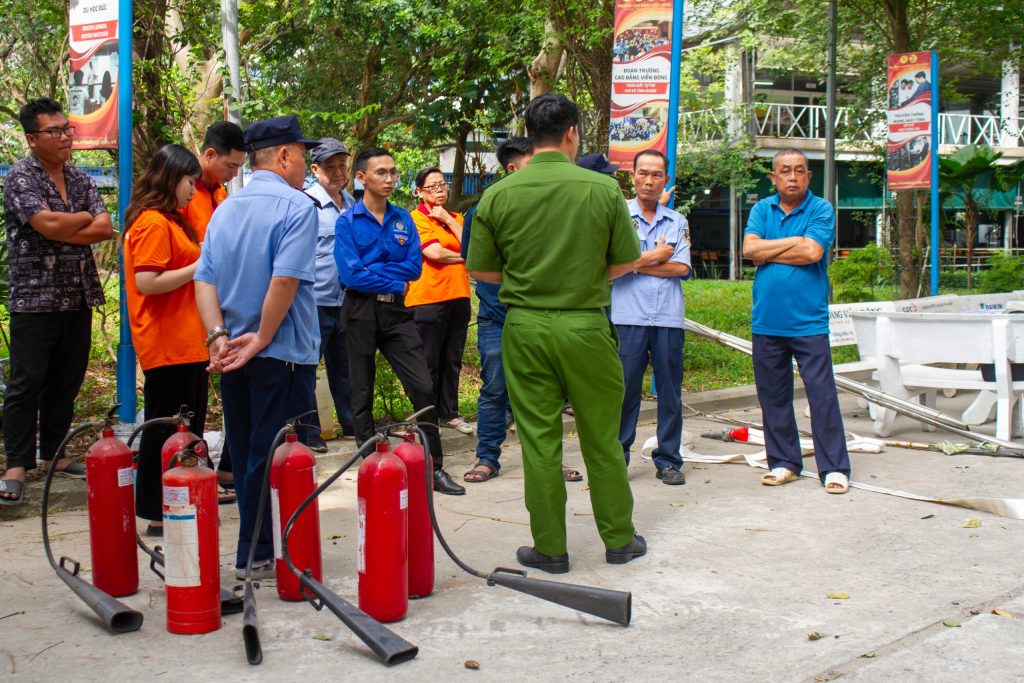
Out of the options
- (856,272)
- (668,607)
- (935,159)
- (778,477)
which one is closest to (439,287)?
(778,477)

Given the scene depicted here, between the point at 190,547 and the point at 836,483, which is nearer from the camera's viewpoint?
the point at 190,547

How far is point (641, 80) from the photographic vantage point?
973cm

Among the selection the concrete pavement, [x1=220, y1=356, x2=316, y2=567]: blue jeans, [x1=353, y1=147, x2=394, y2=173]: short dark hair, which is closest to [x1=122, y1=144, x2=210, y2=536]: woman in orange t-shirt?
the concrete pavement

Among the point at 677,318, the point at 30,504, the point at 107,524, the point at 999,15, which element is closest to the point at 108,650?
the point at 107,524

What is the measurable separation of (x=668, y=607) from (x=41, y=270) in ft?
13.1

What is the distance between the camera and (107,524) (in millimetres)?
4535

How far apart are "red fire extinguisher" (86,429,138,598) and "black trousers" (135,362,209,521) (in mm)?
877

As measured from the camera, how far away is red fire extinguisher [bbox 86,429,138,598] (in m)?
4.52

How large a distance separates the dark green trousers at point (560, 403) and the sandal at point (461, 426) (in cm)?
311

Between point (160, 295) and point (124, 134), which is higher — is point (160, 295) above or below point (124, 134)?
below

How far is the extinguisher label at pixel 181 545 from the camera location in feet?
13.4

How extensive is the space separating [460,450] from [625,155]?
3287 millimetres

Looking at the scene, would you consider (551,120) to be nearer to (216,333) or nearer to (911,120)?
(216,333)

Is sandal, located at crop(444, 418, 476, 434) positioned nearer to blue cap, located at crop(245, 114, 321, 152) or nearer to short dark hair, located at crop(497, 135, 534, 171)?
short dark hair, located at crop(497, 135, 534, 171)
